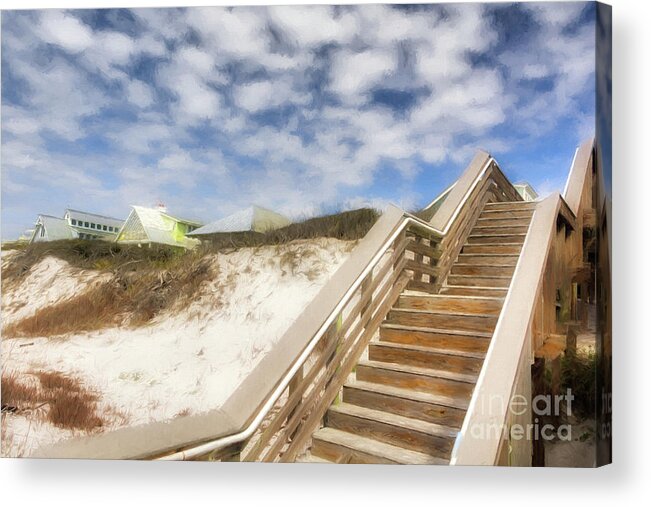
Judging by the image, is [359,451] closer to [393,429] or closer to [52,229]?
[393,429]

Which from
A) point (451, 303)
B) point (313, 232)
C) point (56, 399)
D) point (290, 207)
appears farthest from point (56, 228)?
point (451, 303)

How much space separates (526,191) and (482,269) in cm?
67

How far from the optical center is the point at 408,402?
2.66m

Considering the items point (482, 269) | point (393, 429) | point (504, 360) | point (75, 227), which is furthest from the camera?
point (482, 269)

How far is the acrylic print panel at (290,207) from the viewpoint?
267cm

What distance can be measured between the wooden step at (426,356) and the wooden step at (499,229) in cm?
95

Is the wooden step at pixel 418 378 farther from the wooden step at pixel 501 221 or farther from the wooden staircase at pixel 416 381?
the wooden step at pixel 501 221

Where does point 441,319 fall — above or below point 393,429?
above

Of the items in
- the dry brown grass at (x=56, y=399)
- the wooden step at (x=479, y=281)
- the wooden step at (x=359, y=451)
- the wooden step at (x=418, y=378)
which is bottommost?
the wooden step at (x=359, y=451)

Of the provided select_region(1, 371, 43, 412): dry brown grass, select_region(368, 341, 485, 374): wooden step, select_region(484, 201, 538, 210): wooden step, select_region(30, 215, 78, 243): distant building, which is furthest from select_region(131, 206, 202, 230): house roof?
select_region(484, 201, 538, 210): wooden step

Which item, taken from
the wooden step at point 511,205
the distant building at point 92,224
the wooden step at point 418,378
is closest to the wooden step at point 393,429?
the wooden step at point 418,378

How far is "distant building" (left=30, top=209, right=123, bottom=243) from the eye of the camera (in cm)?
288

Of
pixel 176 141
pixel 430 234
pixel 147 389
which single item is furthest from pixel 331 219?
pixel 147 389

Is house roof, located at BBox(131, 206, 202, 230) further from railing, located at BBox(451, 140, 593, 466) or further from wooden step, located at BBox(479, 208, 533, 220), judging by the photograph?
wooden step, located at BBox(479, 208, 533, 220)
